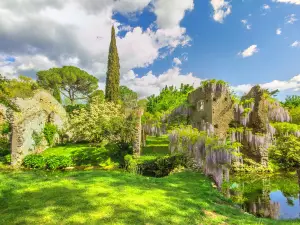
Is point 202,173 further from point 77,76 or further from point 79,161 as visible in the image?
point 77,76

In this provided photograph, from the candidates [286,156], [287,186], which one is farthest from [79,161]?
[286,156]

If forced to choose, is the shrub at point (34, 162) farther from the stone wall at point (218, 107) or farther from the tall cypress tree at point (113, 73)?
the tall cypress tree at point (113, 73)

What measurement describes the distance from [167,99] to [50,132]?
12.8 metres

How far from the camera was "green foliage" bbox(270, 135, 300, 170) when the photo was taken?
13.6 metres

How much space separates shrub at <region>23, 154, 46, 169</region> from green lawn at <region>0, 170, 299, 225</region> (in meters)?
8.53

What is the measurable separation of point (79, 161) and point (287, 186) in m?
12.5

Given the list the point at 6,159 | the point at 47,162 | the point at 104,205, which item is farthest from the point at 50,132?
the point at 104,205

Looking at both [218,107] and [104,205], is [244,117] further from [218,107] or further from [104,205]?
[104,205]

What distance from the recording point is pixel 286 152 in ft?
47.6

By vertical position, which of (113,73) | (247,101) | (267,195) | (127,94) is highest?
(127,94)

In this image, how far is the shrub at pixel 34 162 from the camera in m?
14.7

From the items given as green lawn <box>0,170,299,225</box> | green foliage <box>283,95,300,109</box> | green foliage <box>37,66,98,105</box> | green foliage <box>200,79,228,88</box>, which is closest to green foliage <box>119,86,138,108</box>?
green foliage <box>37,66,98,105</box>

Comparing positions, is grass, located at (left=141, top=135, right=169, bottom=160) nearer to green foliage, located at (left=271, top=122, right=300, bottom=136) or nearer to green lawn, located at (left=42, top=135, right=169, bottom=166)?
green lawn, located at (left=42, top=135, right=169, bottom=166)

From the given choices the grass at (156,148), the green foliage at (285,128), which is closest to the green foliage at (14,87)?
the grass at (156,148)
